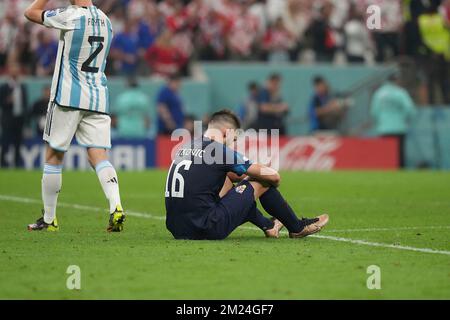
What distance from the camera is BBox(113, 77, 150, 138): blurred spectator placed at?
23.8 metres

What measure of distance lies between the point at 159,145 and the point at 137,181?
15.5 ft

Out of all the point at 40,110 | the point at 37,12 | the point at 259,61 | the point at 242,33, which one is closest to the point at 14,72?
the point at 40,110

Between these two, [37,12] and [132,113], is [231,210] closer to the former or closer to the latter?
[37,12]

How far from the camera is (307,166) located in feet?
79.0

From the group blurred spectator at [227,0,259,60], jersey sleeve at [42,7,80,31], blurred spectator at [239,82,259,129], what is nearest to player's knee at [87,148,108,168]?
jersey sleeve at [42,7,80,31]

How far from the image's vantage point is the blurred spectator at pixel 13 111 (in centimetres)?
2312

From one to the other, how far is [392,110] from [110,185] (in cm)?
1482

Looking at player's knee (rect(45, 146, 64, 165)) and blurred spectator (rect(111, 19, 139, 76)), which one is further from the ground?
blurred spectator (rect(111, 19, 139, 76))

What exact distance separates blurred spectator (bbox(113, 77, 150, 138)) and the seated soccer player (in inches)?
563

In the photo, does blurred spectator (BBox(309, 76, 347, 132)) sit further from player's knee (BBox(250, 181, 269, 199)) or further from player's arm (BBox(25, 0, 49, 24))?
player's knee (BBox(250, 181, 269, 199))

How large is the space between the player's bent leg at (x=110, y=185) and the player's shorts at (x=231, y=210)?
1.15 m

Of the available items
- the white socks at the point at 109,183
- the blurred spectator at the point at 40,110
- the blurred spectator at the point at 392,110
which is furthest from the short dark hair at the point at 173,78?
the white socks at the point at 109,183

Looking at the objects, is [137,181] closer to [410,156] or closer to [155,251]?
[410,156]

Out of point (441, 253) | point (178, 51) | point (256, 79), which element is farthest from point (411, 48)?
point (441, 253)
